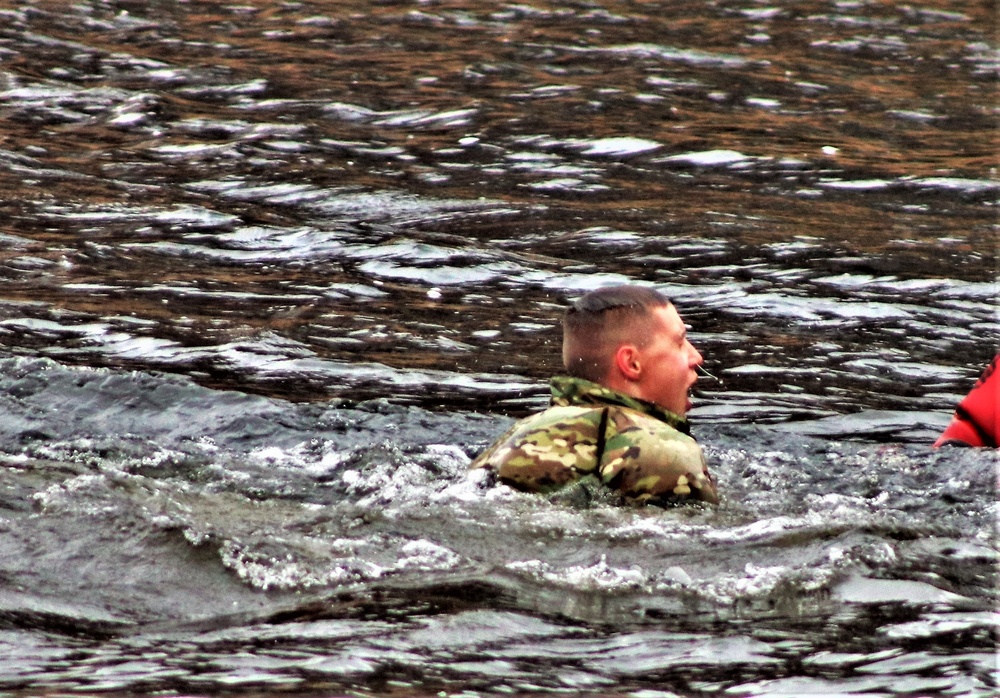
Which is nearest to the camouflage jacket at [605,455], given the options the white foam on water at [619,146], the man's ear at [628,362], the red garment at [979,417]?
the man's ear at [628,362]

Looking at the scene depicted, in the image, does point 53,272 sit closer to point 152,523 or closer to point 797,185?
point 152,523

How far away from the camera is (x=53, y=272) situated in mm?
11297

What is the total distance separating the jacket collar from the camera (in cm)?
689

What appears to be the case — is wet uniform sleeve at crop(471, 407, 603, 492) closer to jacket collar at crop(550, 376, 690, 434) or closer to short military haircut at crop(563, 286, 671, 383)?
jacket collar at crop(550, 376, 690, 434)

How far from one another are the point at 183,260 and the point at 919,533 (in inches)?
275

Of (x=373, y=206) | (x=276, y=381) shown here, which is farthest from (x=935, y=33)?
(x=276, y=381)

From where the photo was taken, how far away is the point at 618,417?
21.9ft

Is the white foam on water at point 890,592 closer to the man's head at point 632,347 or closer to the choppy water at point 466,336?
the choppy water at point 466,336

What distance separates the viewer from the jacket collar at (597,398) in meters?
6.89

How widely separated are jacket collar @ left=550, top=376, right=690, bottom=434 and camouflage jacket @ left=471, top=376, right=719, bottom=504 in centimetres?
11

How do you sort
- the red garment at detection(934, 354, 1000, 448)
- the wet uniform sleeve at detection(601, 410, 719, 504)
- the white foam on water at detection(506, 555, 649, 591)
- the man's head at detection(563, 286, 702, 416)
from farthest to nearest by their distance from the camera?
1. the red garment at detection(934, 354, 1000, 448)
2. the man's head at detection(563, 286, 702, 416)
3. the wet uniform sleeve at detection(601, 410, 719, 504)
4. the white foam on water at detection(506, 555, 649, 591)

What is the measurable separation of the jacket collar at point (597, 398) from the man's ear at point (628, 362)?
0.09 m

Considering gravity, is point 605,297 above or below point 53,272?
above

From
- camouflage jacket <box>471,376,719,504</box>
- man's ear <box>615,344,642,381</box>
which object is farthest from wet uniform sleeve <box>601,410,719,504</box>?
man's ear <box>615,344,642,381</box>
